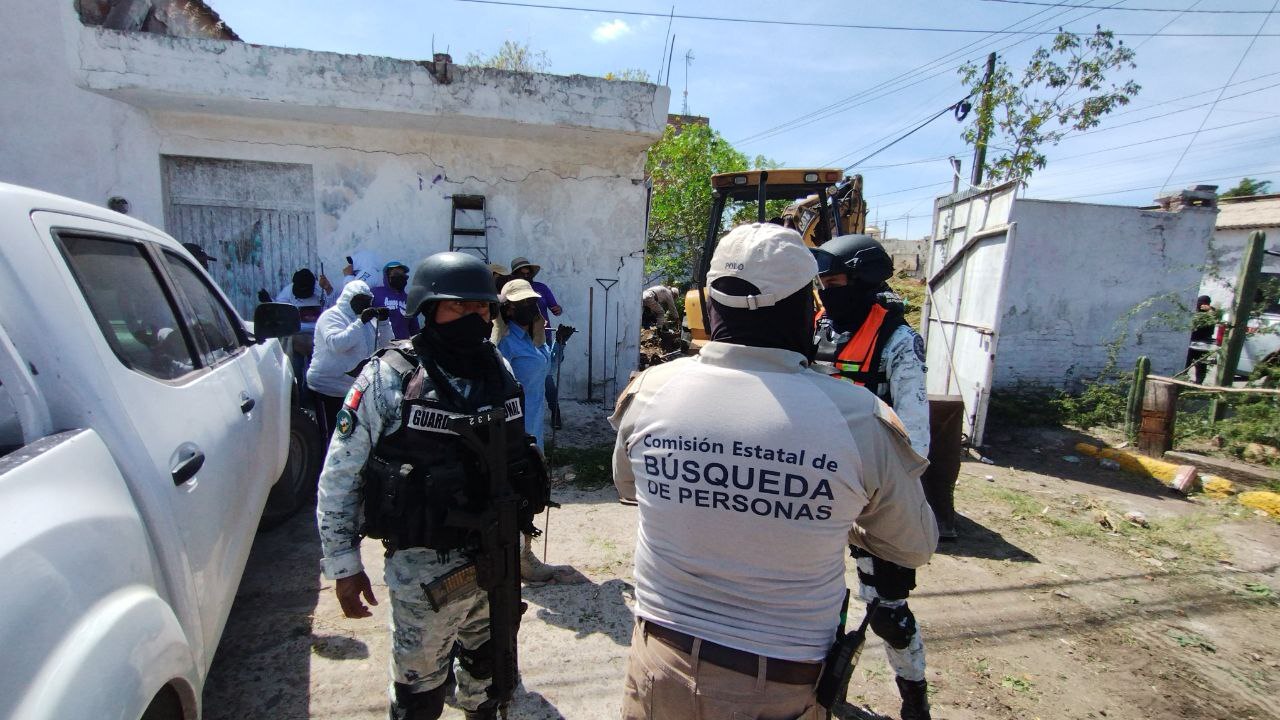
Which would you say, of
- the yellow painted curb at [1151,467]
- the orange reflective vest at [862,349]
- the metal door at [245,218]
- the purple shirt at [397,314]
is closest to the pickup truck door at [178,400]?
the orange reflective vest at [862,349]

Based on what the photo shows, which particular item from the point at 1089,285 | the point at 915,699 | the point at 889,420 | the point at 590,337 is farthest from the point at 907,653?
the point at 1089,285

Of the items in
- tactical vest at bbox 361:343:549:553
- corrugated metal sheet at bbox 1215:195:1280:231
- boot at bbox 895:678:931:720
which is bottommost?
boot at bbox 895:678:931:720

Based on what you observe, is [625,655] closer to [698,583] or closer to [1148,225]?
[698,583]

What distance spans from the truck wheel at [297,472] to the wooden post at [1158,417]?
24.8 feet

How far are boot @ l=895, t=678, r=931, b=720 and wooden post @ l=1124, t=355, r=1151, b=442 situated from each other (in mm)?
5669

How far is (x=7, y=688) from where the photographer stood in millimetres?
902

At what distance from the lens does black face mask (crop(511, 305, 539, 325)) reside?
3271mm

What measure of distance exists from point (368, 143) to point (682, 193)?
951 cm

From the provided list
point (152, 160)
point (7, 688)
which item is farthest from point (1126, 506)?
point (152, 160)

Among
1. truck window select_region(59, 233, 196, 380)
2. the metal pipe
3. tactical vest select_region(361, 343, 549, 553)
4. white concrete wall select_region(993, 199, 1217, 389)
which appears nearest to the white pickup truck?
truck window select_region(59, 233, 196, 380)

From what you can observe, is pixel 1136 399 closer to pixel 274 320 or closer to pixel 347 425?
pixel 347 425

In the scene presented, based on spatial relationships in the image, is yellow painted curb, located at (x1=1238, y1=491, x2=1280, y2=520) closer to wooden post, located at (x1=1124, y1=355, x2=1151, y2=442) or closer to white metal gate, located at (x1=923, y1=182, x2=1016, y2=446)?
wooden post, located at (x1=1124, y1=355, x2=1151, y2=442)

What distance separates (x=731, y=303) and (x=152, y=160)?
7.38 metres

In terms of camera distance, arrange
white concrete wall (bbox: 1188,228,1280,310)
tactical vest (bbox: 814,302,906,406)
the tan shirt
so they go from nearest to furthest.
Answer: the tan shirt < tactical vest (bbox: 814,302,906,406) < white concrete wall (bbox: 1188,228,1280,310)
